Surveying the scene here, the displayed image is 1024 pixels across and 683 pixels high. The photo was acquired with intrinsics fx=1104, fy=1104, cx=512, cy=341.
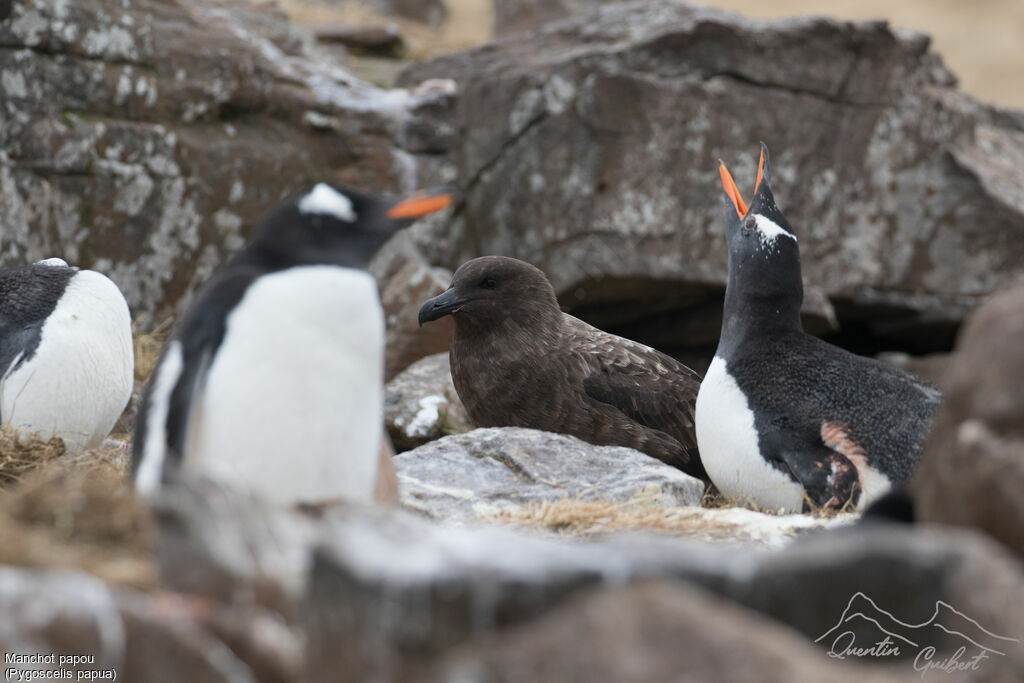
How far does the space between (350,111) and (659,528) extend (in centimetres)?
630

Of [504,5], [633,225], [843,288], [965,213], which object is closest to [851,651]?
Result: [633,225]

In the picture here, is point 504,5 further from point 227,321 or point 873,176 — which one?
point 227,321

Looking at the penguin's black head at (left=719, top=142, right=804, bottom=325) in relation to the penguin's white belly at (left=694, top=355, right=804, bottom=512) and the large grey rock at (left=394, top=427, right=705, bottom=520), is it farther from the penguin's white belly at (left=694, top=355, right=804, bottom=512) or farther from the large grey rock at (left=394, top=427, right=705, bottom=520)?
the large grey rock at (left=394, top=427, right=705, bottom=520)

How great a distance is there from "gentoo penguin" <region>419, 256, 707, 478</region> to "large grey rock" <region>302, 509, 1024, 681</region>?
4.05 metres

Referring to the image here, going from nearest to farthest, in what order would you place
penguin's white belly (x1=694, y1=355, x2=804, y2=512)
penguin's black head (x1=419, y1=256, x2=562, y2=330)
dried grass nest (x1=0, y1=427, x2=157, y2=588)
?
dried grass nest (x1=0, y1=427, x2=157, y2=588), penguin's white belly (x1=694, y1=355, x2=804, y2=512), penguin's black head (x1=419, y1=256, x2=562, y2=330)

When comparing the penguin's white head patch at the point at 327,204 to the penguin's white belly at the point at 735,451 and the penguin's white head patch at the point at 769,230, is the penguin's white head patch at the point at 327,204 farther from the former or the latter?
the penguin's white head patch at the point at 769,230

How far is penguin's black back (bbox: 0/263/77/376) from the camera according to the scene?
6.03 meters

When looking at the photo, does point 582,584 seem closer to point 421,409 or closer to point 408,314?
point 421,409

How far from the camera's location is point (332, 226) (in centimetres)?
361

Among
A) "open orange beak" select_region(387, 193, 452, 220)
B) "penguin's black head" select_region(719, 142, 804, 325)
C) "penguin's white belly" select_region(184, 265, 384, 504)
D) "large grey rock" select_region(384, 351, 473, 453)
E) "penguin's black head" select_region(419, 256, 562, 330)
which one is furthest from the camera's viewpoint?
"large grey rock" select_region(384, 351, 473, 453)

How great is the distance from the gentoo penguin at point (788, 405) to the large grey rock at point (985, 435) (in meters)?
2.12

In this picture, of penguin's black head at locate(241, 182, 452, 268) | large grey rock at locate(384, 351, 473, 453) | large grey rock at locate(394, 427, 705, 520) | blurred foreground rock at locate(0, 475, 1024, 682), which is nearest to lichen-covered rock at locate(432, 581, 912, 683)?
blurred foreground rock at locate(0, 475, 1024, 682)

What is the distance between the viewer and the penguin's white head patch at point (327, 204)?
3621mm

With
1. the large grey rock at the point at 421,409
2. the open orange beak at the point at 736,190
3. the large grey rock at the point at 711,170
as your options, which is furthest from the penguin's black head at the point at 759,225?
the large grey rock at the point at 711,170
